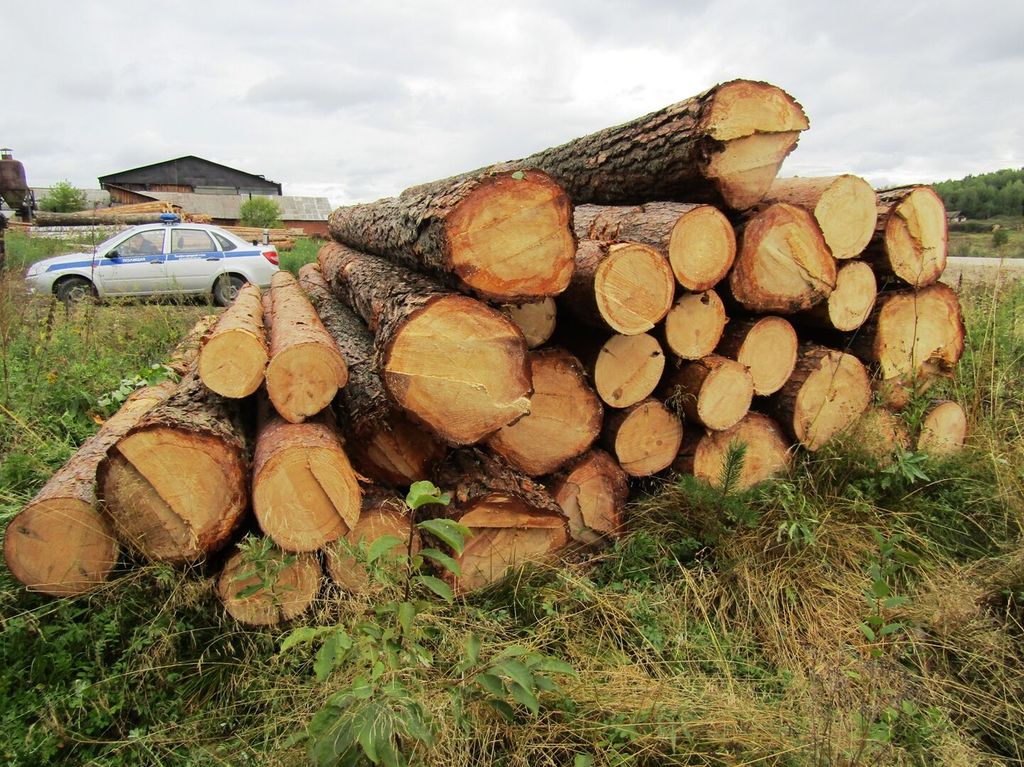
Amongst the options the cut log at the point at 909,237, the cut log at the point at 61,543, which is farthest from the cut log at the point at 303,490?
the cut log at the point at 909,237

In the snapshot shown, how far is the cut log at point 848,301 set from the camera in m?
3.39

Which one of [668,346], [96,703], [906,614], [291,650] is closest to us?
[96,703]

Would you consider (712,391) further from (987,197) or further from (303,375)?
(987,197)

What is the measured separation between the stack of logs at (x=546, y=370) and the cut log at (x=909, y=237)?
1 cm

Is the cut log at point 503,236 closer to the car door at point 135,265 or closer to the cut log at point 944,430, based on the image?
the cut log at point 944,430

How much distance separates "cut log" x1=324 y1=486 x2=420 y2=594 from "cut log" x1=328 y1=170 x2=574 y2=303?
97cm

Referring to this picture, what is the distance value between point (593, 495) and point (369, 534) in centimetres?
112

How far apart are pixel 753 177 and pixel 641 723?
8.29 feet

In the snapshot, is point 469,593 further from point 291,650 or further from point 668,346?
point 668,346

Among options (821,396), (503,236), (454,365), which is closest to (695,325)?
(821,396)

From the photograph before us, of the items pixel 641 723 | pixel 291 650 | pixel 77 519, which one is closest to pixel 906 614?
pixel 641 723

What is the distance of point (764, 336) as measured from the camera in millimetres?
3281

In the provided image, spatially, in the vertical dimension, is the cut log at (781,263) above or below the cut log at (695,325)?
above

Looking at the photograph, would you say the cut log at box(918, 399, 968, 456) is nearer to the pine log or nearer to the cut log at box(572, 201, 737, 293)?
the cut log at box(572, 201, 737, 293)
